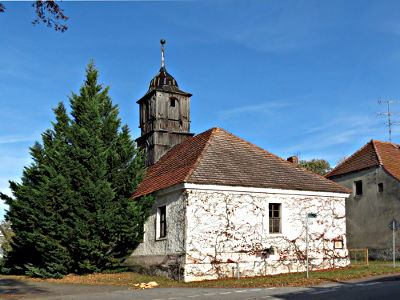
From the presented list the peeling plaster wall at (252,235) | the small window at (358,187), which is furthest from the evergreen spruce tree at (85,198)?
the small window at (358,187)

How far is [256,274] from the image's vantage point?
19.3m

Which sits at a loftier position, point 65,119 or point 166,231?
point 65,119

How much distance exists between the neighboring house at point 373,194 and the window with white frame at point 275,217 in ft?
29.9

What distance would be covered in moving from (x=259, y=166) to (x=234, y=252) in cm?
450

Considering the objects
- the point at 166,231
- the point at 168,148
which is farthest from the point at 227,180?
the point at 168,148

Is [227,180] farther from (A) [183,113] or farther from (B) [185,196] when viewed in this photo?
(A) [183,113]

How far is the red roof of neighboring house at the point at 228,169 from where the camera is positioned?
19.7 meters

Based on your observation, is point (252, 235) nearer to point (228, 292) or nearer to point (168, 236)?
point (168, 236)

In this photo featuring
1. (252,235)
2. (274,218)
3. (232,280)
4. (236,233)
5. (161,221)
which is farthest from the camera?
(161,221)

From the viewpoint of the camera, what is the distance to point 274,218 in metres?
20.5

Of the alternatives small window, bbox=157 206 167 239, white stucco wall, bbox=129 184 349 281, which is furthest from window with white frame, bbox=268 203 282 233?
small window, bbox=157 206 167 239

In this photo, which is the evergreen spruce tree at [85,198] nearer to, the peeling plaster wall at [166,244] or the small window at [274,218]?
the peeling plaster wall at [166,244]

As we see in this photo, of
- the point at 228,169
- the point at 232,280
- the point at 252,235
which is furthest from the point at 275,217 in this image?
the point at 232,280

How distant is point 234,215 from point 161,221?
3.56 meters
